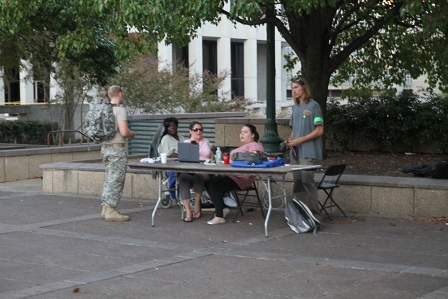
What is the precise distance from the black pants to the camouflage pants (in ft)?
4.30

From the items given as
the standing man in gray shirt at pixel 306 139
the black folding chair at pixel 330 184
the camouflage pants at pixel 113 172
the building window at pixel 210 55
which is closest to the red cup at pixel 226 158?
the standing man in gray shirt at pixel 306 139

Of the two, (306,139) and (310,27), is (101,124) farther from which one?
(310,27)

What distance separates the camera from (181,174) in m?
11.7

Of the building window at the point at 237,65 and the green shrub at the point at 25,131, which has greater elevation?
the building window at the point at 237,65

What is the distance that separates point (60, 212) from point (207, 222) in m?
2.60

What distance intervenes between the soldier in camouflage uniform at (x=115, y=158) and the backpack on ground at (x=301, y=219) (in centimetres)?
245

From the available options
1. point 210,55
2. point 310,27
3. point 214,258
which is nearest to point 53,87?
point 310,27

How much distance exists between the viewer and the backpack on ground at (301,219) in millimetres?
10453

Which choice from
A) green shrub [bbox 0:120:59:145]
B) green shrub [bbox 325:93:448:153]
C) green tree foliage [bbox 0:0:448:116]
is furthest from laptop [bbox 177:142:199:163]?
green shrub [bbox 0:120:59:145]

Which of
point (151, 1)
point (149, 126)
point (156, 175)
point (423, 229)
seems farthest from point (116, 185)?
point (149, 126)

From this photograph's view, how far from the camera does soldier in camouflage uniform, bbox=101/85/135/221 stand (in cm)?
1153

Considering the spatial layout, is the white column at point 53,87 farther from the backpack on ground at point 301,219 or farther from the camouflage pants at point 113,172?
the backpack on ground at point 301,219

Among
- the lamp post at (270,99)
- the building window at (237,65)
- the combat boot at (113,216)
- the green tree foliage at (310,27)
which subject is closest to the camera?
the combat boot at (113,216)

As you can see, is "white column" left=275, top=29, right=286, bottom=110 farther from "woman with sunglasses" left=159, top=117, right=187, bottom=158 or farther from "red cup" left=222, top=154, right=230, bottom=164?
"red cup" left=222, top=154, right=230, bottom=164
